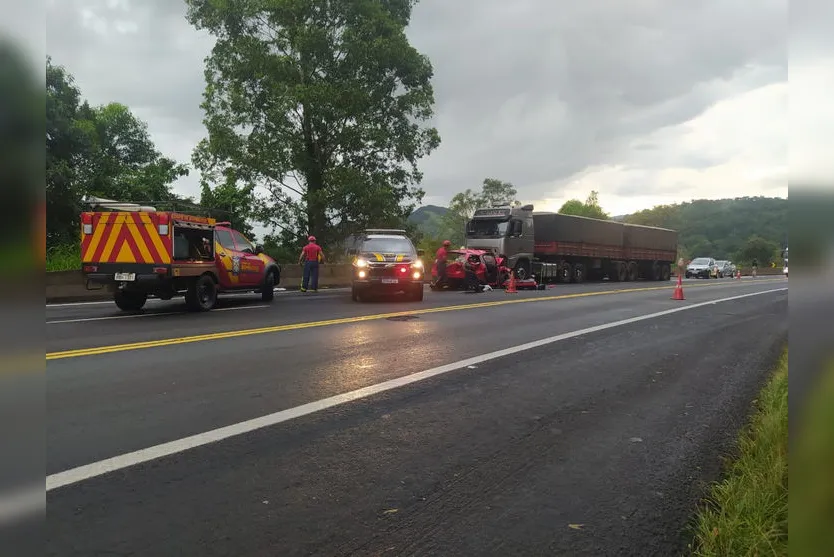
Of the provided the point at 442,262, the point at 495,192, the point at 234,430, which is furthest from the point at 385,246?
the point at 495,192

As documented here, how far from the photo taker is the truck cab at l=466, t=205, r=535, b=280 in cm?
2564

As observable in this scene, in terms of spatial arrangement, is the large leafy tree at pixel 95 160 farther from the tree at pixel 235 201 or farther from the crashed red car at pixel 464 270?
Answer: the crashed red car at pixel 464 270

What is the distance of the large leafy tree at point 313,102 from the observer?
27281mm

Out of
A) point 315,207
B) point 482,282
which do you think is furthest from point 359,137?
point 482,282

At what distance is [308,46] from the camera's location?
27.0 metres

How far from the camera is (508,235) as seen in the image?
2577 cm

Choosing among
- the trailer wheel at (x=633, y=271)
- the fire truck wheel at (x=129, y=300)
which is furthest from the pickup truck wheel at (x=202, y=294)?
the trailer wheel at (x=633, y=271)

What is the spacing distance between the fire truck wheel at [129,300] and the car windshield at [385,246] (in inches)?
232

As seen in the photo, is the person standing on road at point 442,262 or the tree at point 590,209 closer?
the person standing on road at point 442,262

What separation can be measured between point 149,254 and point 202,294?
6.10 feet

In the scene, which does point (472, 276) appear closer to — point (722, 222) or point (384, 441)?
point (722, 222)
